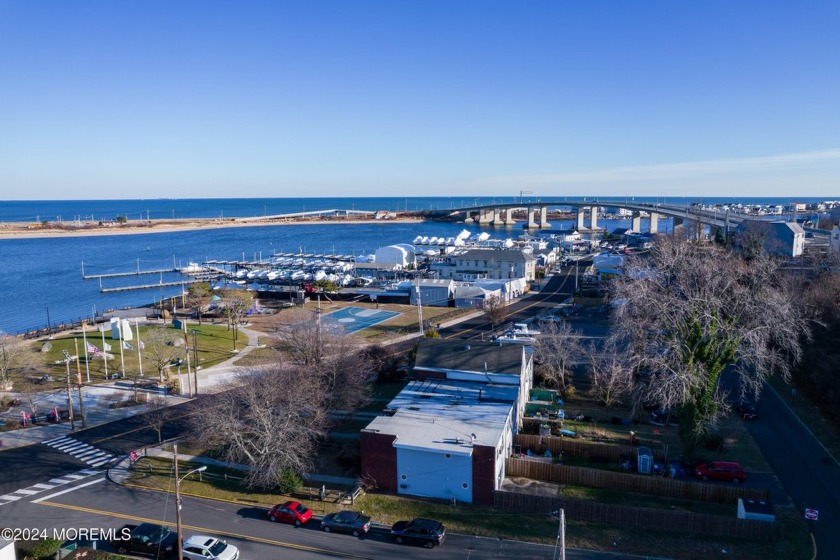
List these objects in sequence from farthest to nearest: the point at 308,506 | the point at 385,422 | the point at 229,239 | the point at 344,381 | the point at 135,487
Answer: the point at 229,239 < the point at 344,381 < the point at 385,422 < the point at 135,487 < the point at 308,506

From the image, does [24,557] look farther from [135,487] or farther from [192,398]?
[192,398]

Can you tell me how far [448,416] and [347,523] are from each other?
7.94m

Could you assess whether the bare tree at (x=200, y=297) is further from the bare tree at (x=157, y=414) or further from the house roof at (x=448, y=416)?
the house roof at (x=448, y=416)

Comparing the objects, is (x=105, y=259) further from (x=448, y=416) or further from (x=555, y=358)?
(x=448, y=416)

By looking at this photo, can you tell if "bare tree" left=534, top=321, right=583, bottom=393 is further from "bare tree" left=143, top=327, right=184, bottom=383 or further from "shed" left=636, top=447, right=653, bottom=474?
"bare tree" left=143, top=327, right=184, bottom=383

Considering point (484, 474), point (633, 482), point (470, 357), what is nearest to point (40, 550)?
point (484, 474)

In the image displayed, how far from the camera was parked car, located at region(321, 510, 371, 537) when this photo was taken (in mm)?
20594

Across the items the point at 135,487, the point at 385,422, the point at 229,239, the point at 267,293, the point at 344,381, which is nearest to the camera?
the point at 135,487

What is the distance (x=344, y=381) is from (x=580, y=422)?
44.4 ft

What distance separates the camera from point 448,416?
2703 cm

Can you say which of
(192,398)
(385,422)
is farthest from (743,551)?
(192,398)

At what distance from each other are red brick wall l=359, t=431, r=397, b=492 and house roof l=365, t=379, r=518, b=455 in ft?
1.40

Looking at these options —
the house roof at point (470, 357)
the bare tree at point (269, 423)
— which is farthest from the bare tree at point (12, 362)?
the house roof at point (470, 357)

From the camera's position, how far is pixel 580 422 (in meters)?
31.2
